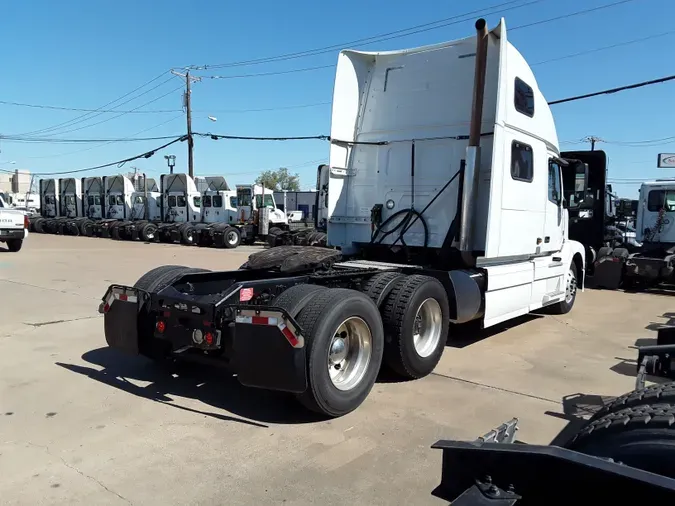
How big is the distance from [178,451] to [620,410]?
2.90 metres

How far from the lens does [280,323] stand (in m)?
4.13

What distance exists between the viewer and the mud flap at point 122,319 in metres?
5.12

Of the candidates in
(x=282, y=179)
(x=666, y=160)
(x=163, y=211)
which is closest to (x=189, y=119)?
(x=163, y=211)

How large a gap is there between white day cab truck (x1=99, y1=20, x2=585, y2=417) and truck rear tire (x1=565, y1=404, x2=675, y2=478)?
230cm

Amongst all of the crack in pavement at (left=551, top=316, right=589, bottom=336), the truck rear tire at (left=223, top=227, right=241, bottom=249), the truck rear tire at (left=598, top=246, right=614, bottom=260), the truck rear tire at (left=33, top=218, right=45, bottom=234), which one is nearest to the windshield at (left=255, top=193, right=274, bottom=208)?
the truck rear tire at (left=223, top=227, right=241, bottom=249)

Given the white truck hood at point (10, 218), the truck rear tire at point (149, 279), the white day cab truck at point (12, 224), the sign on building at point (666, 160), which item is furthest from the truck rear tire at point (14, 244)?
the sign on building at point (666, 160)

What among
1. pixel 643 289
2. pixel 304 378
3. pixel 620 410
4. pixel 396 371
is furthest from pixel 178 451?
pixel 643 289

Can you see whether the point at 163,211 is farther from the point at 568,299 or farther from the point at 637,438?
the point at 637,438

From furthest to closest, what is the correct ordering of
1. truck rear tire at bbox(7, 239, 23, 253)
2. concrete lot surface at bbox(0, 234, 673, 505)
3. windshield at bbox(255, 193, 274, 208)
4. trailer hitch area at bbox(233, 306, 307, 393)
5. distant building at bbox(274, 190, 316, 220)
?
distant building at bbox(274, 190, 316, 220), windshield at bbox(255, 193, 274, 208), truck rear tire at bbox(7, 239, 23, 253), trailer hitch area at bbox(233, 306, 307, 393), concrete lot surface at bbox(0, 234, 673, 505)

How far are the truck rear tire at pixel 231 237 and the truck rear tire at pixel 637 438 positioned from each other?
2528 centimetres

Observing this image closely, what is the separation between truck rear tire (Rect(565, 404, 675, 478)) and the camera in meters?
1.91

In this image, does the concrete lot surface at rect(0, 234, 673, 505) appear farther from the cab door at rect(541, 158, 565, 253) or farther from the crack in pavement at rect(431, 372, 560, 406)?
the cab door at rect(541, 158, 565, 253)

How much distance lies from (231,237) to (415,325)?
72.7 ft

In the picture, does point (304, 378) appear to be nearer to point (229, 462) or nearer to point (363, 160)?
point (229, 462)
